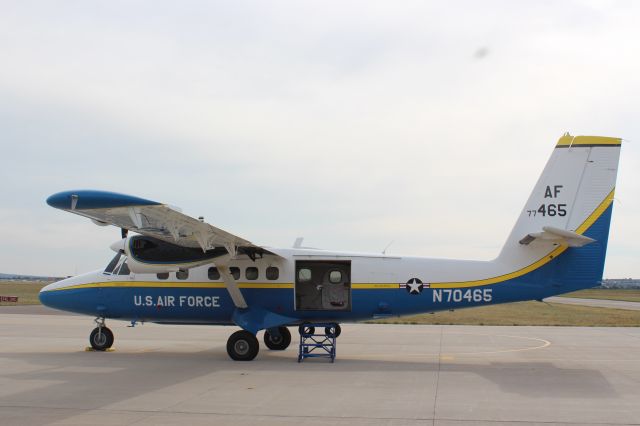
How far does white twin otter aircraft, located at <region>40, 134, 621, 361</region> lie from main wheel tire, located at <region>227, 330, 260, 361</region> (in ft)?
0.08

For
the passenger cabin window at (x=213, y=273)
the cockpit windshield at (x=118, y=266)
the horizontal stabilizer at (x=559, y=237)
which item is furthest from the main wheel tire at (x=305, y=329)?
the horizontal stabilizer at (x=559, y=237)

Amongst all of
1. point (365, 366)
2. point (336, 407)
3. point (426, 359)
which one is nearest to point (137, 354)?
point (365, 366)

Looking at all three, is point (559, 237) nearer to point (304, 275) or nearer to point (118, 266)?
point (304, 275)

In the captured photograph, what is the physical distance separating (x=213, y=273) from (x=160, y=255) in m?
2.07

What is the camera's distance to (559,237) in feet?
48.7

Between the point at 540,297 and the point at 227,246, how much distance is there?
24.8ft

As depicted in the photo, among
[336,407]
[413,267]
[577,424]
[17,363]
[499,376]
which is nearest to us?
[577,424]

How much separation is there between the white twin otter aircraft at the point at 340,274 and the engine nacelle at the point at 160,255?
2 centimetres

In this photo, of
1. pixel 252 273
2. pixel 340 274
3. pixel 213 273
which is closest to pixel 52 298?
pixel 213 273

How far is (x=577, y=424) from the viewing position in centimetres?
896

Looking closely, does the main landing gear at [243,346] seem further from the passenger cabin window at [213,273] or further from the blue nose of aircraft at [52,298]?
the blue nose of aircraft at [52,298]

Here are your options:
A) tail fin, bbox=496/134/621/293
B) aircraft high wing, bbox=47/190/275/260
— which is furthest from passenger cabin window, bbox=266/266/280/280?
tail fin, bbox=496/134/621/293

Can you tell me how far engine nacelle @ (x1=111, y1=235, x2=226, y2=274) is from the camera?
15.2 m

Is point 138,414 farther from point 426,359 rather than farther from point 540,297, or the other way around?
point 540,297
